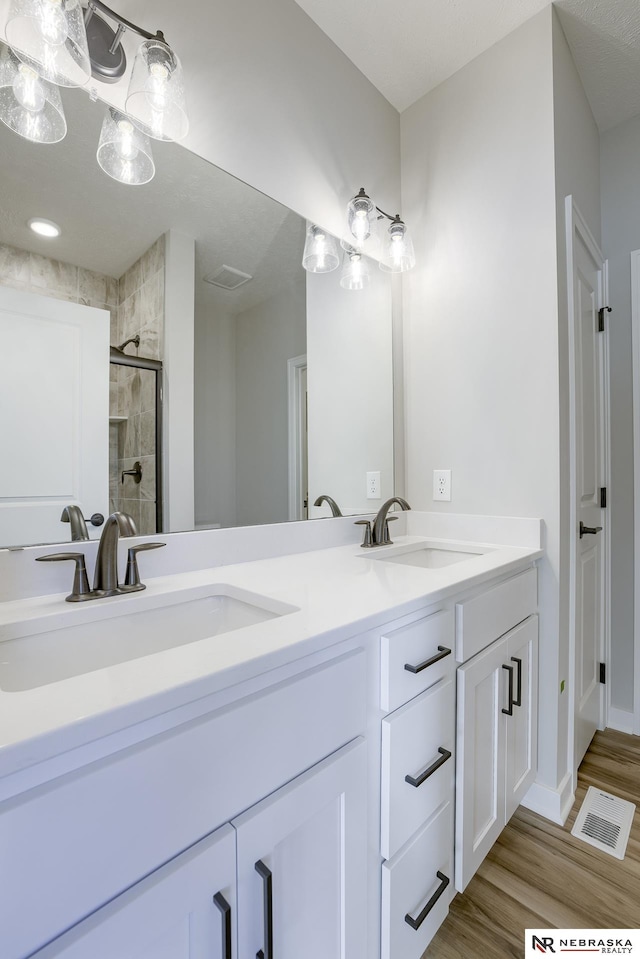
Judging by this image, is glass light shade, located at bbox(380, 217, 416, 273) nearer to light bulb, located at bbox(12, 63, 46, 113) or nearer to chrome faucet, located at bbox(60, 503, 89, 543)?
light bulb, located at bbox(12, 63, 46, 113)

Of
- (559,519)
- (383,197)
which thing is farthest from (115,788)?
(383,197)

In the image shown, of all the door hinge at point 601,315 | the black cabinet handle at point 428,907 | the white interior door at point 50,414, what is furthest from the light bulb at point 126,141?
the door hinge at point 601,315

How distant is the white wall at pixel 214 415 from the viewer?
121cm

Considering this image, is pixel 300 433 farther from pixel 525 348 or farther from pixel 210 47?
pixel 210 47

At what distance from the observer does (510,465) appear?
1600mm

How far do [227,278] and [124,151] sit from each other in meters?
0.36

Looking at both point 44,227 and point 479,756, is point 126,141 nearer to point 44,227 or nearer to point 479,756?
point 44,227

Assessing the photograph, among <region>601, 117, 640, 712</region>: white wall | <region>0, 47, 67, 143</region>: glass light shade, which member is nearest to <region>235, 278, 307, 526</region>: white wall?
<region>0, 47, 67, 143</region>: glass light shade

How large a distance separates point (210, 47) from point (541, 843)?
2.49m

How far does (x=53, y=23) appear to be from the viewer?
87 centimetres

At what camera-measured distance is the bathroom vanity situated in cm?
45

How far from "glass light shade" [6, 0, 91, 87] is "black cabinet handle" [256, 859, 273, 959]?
1.43 meters

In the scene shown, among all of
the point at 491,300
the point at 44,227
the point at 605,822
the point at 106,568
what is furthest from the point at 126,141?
the point at 605,822

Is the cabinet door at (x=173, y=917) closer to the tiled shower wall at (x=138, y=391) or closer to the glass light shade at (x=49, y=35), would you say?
the tiled shower wall at (x=138, y=391)
